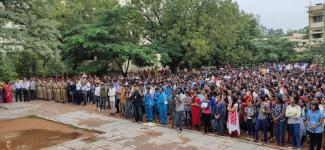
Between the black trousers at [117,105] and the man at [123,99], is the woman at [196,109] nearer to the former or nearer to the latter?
the man at [123,99]

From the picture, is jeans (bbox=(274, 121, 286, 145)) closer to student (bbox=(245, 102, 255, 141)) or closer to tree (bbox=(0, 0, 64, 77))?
student (bbox=(245, 102, 255, 141))

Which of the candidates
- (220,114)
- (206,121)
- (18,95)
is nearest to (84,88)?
(18,95)

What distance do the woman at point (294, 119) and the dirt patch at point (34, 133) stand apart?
7.37 metres

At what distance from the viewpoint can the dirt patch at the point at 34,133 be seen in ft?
36.9

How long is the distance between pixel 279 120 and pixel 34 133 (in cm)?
961

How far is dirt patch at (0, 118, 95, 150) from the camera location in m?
11.3

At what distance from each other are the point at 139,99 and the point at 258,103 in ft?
17.4

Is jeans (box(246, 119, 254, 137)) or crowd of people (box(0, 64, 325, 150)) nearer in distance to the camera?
crowd of people (box(0, 64, 325, 150))

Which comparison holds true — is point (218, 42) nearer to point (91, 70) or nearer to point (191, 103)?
point (91, 70)

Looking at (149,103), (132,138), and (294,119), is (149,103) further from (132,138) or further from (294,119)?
(294,119)

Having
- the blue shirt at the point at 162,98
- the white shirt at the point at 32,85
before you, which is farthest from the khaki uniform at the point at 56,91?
the blue shirt at the point at 162,98

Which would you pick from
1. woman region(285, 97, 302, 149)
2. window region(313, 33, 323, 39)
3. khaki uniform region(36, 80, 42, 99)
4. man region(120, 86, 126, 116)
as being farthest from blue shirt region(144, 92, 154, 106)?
window region(313, 33, 323, 39)

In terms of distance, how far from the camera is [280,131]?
30.9 ft

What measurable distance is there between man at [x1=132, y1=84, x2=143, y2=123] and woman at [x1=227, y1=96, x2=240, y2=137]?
420 centimetres
